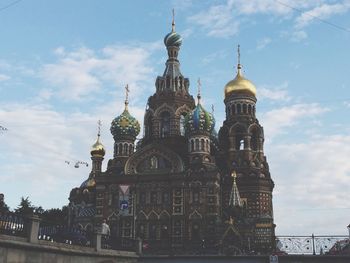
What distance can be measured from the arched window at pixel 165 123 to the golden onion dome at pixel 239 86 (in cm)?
693

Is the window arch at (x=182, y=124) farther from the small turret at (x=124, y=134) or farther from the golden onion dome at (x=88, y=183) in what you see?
the golden onion dome at (x=88, y=183)

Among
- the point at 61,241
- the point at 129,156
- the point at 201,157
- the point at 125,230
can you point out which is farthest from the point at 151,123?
the point at 61,241

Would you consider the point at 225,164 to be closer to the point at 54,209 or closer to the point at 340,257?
the point at 340,257

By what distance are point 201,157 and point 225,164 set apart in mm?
3719

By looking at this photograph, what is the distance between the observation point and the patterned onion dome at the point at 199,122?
1767 inches

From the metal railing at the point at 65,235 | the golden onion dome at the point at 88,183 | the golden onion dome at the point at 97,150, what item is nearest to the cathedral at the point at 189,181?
the golden onion dome at the point at 88,183

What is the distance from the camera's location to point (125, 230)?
43250 mm

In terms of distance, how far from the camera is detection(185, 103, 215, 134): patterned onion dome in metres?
44.9

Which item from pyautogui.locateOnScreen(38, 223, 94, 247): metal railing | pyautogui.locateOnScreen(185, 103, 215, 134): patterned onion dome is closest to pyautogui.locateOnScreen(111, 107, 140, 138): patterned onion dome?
pyautogui.locateOnScreen(185, 103, 215, 134): patterned onion dome

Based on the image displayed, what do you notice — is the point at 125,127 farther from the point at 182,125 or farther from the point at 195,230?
the point at 195,230

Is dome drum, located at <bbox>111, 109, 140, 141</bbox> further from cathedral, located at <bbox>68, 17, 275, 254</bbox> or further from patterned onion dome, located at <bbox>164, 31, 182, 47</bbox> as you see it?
patterned onion dome, located at <bbox>164, 31, 182, 47</bbox>

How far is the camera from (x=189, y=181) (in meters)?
42.7

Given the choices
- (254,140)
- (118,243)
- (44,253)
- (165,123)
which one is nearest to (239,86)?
(254,140)

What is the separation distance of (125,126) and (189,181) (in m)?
10.5
